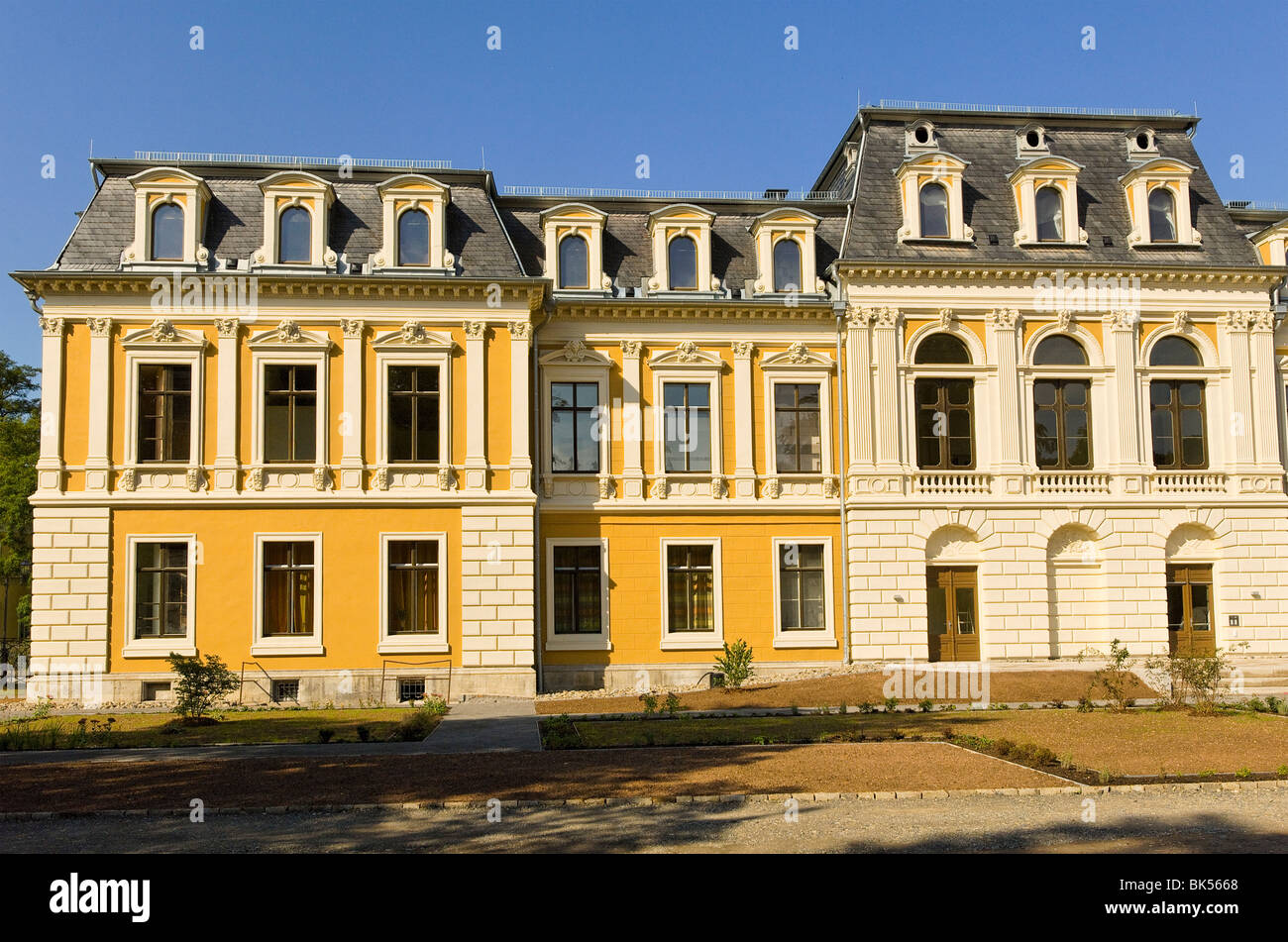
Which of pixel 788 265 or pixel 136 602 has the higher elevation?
pixel 788 265

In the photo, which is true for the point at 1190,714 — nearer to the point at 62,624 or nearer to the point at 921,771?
the point at 921,771

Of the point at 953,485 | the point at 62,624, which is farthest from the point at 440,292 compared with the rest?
the point at 953,485

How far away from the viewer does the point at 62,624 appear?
90.0 ft

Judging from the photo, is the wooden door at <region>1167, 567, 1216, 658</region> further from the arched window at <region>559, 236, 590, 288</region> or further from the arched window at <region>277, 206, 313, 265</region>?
the arched window at <region>277, 206, 313, 265</region>

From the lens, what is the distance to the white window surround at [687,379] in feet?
102

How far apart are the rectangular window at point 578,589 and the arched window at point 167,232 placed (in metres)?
13.0

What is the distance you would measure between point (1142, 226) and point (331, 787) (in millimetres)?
28115

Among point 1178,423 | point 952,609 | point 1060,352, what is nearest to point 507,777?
point 952,609

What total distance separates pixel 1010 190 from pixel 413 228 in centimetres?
1757

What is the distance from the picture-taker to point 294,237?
29.5m

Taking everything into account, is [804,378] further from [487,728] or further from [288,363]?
[487,728]

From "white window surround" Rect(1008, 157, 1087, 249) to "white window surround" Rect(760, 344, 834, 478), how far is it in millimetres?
6774

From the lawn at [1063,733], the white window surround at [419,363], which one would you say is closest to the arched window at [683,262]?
the white window surround at [419,363]

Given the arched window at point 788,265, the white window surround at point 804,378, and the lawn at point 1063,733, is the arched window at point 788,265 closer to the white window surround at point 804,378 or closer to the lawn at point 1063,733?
the white window surround at point 804,378
